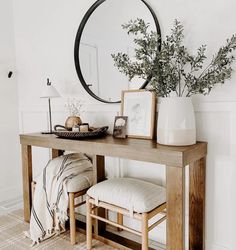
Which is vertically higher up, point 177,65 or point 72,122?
point 177,65

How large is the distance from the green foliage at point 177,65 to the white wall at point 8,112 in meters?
1.65

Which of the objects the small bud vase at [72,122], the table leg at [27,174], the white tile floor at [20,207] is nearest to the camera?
the white tile floor at [20,207]

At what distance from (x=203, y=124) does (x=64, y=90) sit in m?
1.33

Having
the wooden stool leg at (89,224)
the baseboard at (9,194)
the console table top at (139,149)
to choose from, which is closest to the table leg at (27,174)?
the console table top at (139,149)

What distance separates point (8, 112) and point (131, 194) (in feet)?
6.12

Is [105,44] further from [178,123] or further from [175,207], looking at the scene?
[175,207]

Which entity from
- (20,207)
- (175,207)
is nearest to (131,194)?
(175,207)

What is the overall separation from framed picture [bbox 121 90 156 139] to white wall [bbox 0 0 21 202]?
1519mm

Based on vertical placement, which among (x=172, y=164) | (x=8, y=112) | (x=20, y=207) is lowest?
(x=20, y=207)

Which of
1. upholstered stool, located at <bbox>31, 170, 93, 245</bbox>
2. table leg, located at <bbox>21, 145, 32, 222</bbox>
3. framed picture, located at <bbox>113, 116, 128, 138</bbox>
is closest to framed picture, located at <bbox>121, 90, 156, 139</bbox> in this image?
framed picture, located at <bbox>113, 116, 128, 138</bbox>

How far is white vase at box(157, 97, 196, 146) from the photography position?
1.54 meters

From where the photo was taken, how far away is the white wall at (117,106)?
1630 millimetres

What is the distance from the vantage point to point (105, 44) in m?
2.15

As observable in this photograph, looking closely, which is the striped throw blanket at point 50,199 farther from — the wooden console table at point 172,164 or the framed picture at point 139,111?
the framed picture at point 139,111
